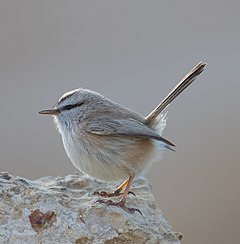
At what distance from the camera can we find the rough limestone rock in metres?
3.01

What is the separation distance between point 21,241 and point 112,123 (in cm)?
110

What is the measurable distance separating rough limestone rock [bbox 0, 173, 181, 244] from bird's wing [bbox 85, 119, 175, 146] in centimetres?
47

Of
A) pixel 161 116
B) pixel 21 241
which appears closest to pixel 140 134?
pixel 161 116

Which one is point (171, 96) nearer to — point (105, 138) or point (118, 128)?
point (118, 128)

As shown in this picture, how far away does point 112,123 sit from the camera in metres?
3.72

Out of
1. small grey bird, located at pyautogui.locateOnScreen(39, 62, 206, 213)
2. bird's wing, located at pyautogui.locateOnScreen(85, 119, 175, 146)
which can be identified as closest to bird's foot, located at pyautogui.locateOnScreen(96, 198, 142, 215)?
small grey bird, located at pyautogui.locateOnScreen(39, 62, 206, 213)

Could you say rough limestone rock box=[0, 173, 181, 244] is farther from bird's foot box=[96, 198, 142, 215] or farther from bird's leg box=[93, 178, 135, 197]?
bird's leg box=[93, 178, 135, 197]

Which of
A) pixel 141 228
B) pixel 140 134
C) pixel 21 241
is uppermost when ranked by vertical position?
pixel 140 134

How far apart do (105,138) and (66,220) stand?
2.46ft

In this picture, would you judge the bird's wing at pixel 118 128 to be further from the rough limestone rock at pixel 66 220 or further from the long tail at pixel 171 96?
the rough limestone rock at pixel 66 220

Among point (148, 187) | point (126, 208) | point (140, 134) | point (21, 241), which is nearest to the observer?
point (21, 241)

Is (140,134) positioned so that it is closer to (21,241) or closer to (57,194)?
(57,194)

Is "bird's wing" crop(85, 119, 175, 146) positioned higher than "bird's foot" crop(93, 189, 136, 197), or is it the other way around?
"bird's wing" crop(85, 119, 175, 146)

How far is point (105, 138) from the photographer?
12.0 ft
